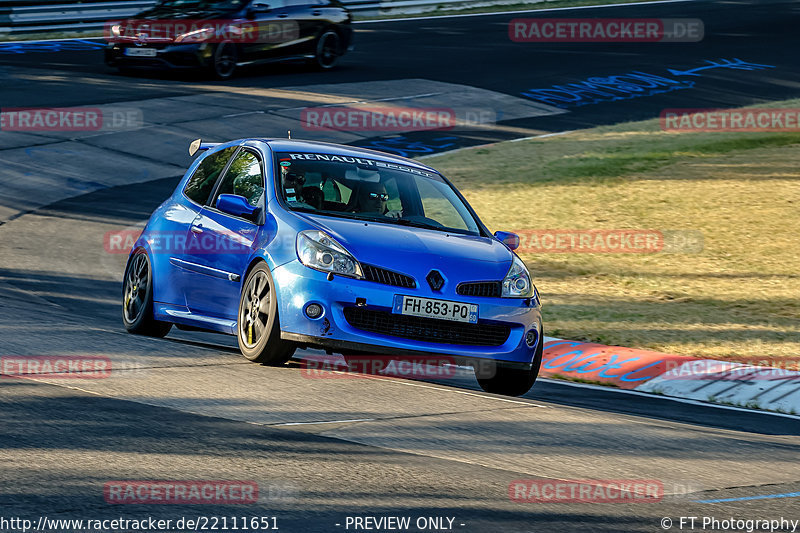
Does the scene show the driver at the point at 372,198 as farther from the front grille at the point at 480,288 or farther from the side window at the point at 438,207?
the front grille at the point at 480,288

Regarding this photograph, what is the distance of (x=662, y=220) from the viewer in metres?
16.4

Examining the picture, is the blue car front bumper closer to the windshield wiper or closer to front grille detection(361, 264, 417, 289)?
front grille detection(361, 264, 417, 289)

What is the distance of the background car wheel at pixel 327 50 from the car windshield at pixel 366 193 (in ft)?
57.1

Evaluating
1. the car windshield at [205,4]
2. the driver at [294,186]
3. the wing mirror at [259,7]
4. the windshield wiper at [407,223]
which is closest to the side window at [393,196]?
the windshield wiper at [407,223]

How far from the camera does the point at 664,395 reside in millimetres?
9969

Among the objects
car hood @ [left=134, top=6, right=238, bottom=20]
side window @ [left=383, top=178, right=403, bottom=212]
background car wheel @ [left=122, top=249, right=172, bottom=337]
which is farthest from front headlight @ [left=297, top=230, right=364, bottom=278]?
car hood @ [left=134, top=6, right=238, bottom=20]

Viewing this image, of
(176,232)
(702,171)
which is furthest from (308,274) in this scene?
(702,171)

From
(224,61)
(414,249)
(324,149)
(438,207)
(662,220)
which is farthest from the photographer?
(224,61)

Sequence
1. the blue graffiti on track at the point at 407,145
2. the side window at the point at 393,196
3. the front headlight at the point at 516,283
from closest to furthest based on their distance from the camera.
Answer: the front headlight at the point at 516,283, the side window at the point at 393,196, the blue graffiti on track at the point at 407,145

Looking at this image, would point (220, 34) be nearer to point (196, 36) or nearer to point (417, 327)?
point (196, 36)

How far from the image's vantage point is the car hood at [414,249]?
828 cm

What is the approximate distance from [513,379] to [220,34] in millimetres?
16784

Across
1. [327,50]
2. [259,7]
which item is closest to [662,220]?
[259,7]

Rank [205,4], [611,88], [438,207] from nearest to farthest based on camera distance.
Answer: [438,207] → [205,4] → [611,88]
